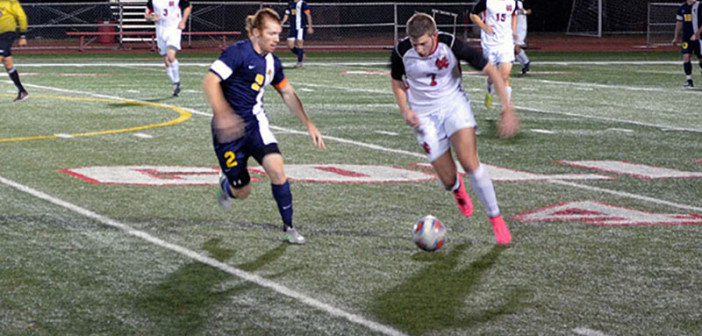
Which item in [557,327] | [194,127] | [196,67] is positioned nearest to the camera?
[557,327]

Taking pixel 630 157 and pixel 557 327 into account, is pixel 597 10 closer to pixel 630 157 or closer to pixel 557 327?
pixel 630 157

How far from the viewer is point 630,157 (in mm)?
13219

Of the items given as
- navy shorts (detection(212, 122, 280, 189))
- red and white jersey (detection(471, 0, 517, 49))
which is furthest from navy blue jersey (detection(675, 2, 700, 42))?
navy shorts (detection(212, 122, 280, 189))

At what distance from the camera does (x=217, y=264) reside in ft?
25.2

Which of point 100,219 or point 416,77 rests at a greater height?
point 416,77

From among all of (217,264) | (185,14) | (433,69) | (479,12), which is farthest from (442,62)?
(185,14)

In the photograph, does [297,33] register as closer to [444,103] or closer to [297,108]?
[444,103]

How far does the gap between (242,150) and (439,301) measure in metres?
2.34

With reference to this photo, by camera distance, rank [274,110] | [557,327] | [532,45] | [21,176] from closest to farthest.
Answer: [557,327] < [21,176] < [274,110] < [532,45]

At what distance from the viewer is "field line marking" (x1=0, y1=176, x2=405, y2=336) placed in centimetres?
627

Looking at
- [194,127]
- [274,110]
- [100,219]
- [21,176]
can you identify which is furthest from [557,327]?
[274,110]

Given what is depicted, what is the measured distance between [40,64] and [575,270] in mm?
26068

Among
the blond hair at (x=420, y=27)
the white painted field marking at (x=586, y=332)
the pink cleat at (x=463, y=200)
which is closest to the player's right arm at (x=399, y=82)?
the blond hair at (x=420, y=27)

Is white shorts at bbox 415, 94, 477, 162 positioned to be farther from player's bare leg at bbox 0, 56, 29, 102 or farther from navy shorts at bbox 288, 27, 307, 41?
navy shorts at bbox 288, 27, 307, 41
